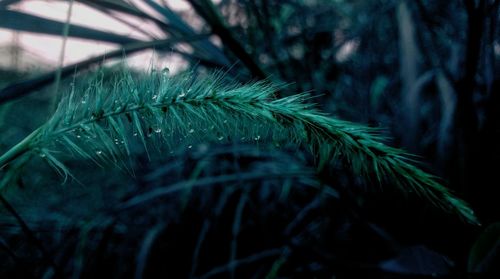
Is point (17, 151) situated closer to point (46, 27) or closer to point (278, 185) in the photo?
point (46, 27)

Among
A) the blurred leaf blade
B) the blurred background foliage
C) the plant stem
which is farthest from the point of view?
the blurred background foliage

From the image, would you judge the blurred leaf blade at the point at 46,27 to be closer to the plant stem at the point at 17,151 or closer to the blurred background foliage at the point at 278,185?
the blurred background foliage at the point at 278,185

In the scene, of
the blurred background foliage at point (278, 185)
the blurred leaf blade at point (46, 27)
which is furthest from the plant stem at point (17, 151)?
the blurred leaf blade at point (46, 27)

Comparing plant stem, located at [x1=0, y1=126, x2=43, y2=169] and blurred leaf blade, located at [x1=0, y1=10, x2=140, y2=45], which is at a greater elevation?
blurred leaf blade, located at [x1=0, y1=10, x2=140, y2=45]

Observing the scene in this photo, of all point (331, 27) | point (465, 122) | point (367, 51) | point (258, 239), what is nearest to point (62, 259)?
point (258, 239)

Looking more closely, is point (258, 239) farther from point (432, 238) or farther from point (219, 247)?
point (432, 238)

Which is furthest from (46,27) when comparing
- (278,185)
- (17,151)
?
(278,185)

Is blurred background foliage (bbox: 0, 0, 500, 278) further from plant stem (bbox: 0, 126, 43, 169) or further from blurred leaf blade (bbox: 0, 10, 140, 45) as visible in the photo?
plant stem (bbox: 0, 126, 43, 169)

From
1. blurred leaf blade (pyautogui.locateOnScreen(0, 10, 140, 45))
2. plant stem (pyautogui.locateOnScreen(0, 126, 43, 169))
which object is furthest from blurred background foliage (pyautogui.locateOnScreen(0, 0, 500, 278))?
Answer: plant stem (pyautogui.locateOnScreen(0, 126, 43, 169))
